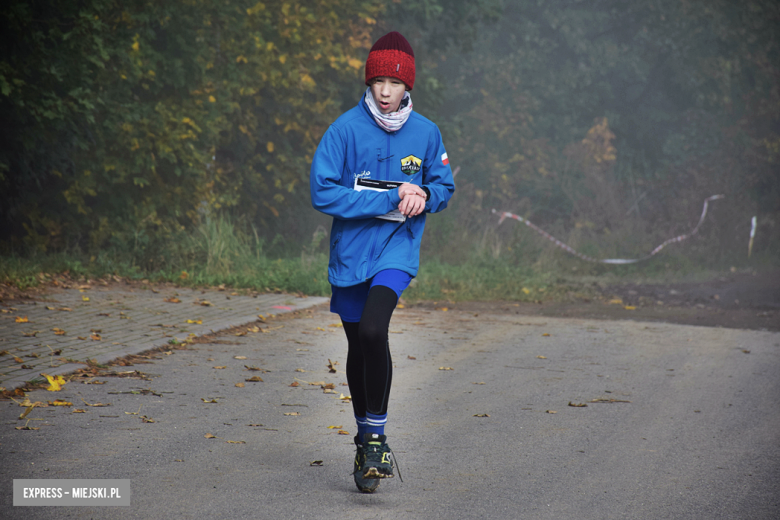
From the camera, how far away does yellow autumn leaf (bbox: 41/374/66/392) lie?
18.8 ft

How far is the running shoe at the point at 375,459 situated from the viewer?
152 inches

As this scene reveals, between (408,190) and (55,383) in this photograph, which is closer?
(408,190)

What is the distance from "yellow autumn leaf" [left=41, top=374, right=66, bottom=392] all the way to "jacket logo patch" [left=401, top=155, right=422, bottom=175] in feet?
10.4

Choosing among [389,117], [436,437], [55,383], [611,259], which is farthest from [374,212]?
[611,259]

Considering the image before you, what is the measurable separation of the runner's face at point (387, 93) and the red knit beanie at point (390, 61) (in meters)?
0.03

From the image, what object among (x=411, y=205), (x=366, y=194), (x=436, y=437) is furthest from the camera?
(x=436, y=437)

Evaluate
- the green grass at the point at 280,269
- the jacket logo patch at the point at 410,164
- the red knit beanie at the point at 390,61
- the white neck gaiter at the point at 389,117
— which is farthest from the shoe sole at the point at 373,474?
the green grass at the point at 280,269

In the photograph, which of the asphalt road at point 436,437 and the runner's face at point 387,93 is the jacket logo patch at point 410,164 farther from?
the asphalt road at point 436,437

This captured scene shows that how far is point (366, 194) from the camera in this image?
3.95m

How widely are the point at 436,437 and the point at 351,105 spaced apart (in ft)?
54.2

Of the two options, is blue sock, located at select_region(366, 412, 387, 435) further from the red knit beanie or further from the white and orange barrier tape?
the white and orange barrier tape

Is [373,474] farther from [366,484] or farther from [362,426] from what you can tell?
[362,426]

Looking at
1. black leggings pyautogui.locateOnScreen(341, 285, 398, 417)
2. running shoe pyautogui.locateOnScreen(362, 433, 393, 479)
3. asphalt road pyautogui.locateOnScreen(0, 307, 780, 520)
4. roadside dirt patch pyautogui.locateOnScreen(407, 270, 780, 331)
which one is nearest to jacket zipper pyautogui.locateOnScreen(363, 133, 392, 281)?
black leggings pyautogui.locateOnScreen(341, 285, 398, 417)

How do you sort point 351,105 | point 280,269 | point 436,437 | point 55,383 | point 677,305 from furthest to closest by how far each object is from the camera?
point 351,105
point 677,305
point 280,269
point 55,383
point 436,437
